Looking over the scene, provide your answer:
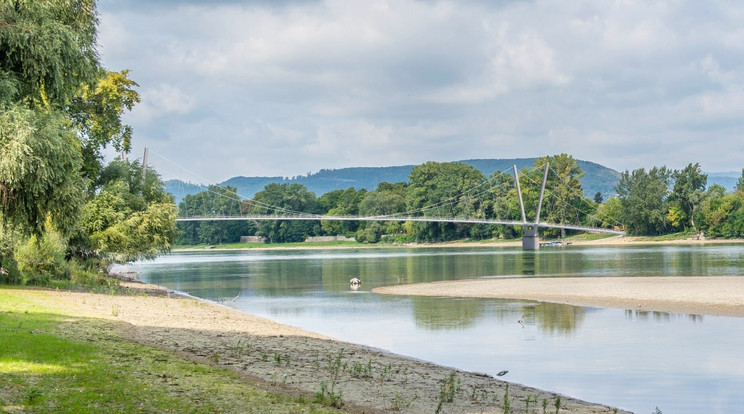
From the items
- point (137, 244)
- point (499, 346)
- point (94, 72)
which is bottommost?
point (499, 346)

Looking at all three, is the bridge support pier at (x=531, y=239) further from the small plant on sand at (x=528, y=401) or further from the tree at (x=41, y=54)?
the small plant on sand at (x=528, y=401)

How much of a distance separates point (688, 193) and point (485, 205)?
3227cm

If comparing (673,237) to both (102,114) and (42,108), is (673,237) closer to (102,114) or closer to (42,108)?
(102,114)

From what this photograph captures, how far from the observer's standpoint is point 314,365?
41.9 ft

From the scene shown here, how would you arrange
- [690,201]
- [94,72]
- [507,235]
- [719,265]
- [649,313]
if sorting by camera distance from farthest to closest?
[507,235] < [690,201] < [719,265] < [649,313] < [94,72]

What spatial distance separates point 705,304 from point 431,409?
17.3 meters

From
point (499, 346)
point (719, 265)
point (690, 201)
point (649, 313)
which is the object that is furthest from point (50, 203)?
point (690, 201)

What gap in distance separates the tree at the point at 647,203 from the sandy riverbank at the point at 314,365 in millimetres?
91624

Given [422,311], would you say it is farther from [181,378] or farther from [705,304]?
[181,378]

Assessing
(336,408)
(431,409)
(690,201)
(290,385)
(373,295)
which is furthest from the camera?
(690,201)

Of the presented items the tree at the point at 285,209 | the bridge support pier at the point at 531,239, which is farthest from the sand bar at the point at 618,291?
the tree at the point at 285,209

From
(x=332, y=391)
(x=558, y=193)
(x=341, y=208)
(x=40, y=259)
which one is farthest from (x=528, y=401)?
(x=341, y=208)

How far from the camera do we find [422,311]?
974 inches

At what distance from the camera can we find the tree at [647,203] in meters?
102
